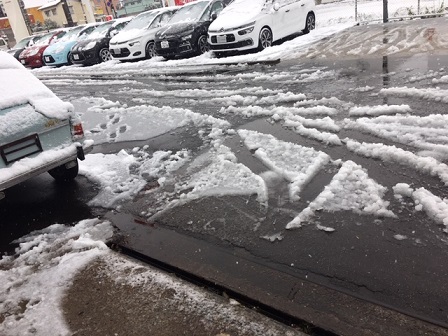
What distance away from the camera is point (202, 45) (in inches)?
537

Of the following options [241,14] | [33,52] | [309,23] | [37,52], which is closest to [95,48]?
[37,52]

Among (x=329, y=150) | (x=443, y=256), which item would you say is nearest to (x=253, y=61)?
(x=329, y=150)

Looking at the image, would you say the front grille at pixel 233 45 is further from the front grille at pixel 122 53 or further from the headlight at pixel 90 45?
Answer: the headlight at pixel 90 45

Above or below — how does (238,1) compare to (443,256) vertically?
above

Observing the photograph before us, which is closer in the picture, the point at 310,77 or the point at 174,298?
the point at 174,298

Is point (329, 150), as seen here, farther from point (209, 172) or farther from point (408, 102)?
point (408, 102)

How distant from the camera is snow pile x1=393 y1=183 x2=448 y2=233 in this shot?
296cm

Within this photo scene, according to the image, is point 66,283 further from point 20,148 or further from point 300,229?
point 300,229

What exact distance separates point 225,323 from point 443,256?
1655mm

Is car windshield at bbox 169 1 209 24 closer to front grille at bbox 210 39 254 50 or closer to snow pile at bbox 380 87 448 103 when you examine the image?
front grille at bbox 210 39 254 50

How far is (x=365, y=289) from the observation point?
2451 millimetres

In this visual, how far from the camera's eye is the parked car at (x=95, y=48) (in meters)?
17.8

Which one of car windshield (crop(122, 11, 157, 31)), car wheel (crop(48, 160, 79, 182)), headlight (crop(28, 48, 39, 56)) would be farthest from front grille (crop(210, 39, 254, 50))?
headlight (crop(28, 48, 39, 56))

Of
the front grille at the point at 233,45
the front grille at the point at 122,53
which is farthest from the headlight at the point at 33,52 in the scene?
the front grille at the point at 233,45
